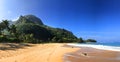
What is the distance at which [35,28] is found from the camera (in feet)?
451

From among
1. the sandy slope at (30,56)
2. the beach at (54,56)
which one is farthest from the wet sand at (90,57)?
the sandy slope at (30,56)

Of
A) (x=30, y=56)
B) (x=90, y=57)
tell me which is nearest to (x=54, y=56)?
(x=30, y=56)

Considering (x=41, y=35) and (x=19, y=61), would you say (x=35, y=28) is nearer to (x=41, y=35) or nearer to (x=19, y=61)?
(x=41, y=35)

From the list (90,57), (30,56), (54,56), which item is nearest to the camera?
(30,56)

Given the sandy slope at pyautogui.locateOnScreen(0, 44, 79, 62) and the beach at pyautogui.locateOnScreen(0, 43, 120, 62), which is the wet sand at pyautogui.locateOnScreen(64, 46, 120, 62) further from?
the sandy slope at pyautogui.locateOnScreen(0, 44, 79, 62)

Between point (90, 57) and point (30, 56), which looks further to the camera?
point (90, 57)

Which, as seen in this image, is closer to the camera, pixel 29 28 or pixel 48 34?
pixel 29 28

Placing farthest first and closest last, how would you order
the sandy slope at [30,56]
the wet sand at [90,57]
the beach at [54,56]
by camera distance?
the wet sand at [90,57] → the beach at [54,56] → the sandy slope at [30,56]

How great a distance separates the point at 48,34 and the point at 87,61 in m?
131

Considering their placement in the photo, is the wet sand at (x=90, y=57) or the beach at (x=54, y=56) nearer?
the beach at (x=54, y=56)

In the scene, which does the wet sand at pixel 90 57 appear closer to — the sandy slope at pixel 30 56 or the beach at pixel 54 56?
the beach at pixel 54 56

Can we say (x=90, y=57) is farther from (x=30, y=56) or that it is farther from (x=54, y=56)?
(x=30, y=56)

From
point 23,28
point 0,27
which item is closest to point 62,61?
point 0,27

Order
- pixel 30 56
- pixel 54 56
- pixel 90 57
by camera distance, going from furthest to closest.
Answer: pixel 54 56
pixel 90 57
pixel 30 56
